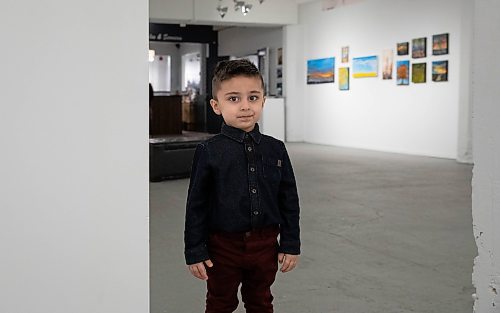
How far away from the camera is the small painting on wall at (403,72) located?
12.3 m

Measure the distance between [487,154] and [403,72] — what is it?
10660 mm

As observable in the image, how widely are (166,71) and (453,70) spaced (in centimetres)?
1564

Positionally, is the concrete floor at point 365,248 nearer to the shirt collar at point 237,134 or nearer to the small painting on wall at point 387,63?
the shirt collar at point 237,134

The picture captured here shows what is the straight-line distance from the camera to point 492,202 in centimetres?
212

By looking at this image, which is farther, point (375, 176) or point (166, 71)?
point (166, 71)

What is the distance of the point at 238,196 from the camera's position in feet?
6.63

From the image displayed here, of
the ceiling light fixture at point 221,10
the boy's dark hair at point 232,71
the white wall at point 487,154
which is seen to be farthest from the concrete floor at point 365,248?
the ceiling light fixture at point 221,10

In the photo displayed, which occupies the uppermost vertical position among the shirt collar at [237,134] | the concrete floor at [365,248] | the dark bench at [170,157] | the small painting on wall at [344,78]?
the small painting on wall at [344,78]

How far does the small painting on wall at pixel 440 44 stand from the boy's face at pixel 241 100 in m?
10.1

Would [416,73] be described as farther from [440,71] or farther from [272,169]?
[272,169]
